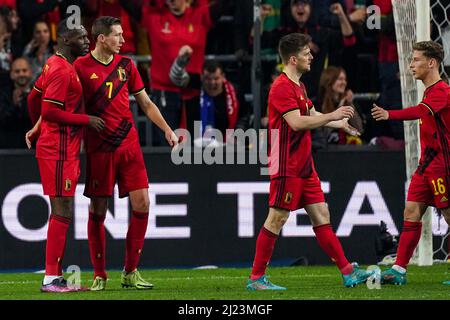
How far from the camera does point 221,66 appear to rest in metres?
13.8

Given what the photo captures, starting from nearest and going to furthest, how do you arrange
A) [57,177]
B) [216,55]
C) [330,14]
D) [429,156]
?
1. [57,177]
2. [429,156]
3. [330,14]
4. [216,55]

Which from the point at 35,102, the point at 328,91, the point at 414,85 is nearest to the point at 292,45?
the point at 35,102

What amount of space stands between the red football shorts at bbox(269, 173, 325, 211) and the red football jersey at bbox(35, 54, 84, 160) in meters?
1.58

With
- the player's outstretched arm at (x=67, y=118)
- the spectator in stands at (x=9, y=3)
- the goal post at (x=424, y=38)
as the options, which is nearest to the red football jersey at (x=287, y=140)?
the player's outstretched arm at (x=67, y=118)

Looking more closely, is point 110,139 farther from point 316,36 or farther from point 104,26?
point 316,36

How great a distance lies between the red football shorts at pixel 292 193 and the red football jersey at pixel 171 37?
159 inches

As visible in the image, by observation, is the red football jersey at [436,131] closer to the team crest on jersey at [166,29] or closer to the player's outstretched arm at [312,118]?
the player's outstretched arm at [312,118]

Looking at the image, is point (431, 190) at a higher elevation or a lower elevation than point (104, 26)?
lower

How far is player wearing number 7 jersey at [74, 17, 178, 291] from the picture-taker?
9766 millimetres

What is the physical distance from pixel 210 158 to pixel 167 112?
78 centimetres

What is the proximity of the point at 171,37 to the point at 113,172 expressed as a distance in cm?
397

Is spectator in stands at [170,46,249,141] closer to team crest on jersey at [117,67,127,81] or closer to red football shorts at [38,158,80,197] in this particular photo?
team crest on jersey at [117,67,127,81]

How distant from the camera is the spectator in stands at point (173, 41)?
13.5m

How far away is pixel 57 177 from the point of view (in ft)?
31.4
